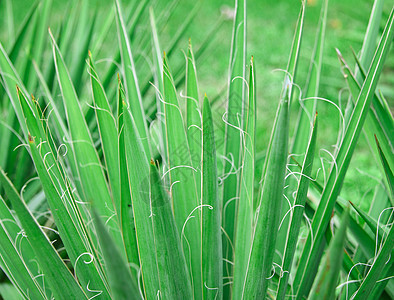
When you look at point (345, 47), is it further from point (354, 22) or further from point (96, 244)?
point (96, 244)

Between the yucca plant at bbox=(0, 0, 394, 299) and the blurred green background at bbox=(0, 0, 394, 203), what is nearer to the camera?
the yucca plant at bbox=(0, 0, 394, 299)

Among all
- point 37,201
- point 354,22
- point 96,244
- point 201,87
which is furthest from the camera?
point 354,22

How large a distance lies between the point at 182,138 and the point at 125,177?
16cm

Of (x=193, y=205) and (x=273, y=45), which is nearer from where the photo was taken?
(x=193, y=205)

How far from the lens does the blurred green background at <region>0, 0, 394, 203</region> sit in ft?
8.14

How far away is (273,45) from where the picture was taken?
11.1ft

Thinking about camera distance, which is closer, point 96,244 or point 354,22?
point 96,244

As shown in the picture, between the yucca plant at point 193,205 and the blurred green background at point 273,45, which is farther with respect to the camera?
the blurred green background at point 273,45

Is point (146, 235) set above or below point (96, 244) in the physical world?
above

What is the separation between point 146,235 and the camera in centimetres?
73

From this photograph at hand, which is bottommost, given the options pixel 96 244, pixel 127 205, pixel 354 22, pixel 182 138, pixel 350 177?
pixel 350 177

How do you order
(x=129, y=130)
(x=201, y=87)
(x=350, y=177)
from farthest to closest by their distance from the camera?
(x=201, y=87)
(x=350, y=177)
(x=129, y=130)

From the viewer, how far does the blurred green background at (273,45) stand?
2.48m

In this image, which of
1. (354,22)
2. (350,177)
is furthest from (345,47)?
(350,177)
